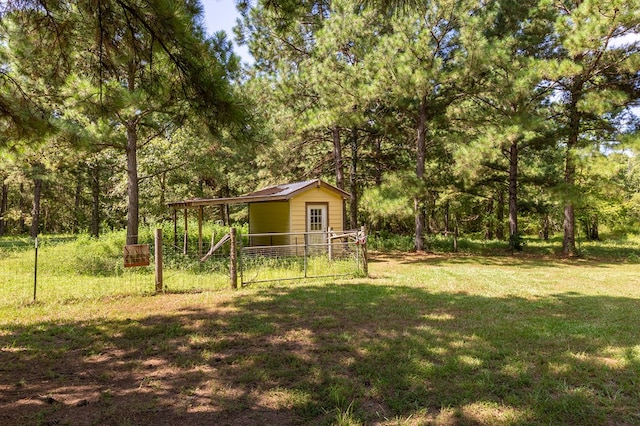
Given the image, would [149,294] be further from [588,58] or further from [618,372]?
[588,58]

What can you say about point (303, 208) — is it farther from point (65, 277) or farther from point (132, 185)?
point (65, 277)

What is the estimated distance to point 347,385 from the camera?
3428 mm

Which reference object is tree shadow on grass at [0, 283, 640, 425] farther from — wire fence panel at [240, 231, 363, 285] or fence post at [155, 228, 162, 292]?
wire fence panel at [240, 231, 363, 285]

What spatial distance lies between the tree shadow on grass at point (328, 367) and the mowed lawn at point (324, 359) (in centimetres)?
2

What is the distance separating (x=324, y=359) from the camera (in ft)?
13.3

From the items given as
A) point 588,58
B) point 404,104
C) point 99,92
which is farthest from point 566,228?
point 99,92

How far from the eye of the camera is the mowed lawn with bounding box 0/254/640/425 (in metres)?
3.00

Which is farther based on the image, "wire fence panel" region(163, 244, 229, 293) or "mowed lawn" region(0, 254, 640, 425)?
"wire fence panel" region(163, 244, 229, 293)

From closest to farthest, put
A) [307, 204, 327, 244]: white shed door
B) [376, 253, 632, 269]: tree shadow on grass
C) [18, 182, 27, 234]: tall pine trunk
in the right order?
[376, 253, 632, 269]: tree shadow on grass, [307, 204, 327, 244]: white shed door, [18, 182, 27, 234]: tall pine trunk

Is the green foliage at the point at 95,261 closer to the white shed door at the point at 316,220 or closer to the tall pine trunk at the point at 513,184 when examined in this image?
the white shed door at the point at 316,220

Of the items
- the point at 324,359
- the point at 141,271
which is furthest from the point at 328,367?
the point at 141,271

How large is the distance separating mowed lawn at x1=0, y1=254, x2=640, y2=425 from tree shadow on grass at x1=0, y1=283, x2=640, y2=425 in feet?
0.06

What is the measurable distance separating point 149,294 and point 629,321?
8.14 m

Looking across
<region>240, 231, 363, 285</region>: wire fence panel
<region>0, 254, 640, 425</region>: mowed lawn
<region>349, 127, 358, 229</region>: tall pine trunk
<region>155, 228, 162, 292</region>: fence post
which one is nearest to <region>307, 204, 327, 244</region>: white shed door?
<region>240, 231, 363, 285</region>: wire fence panel
